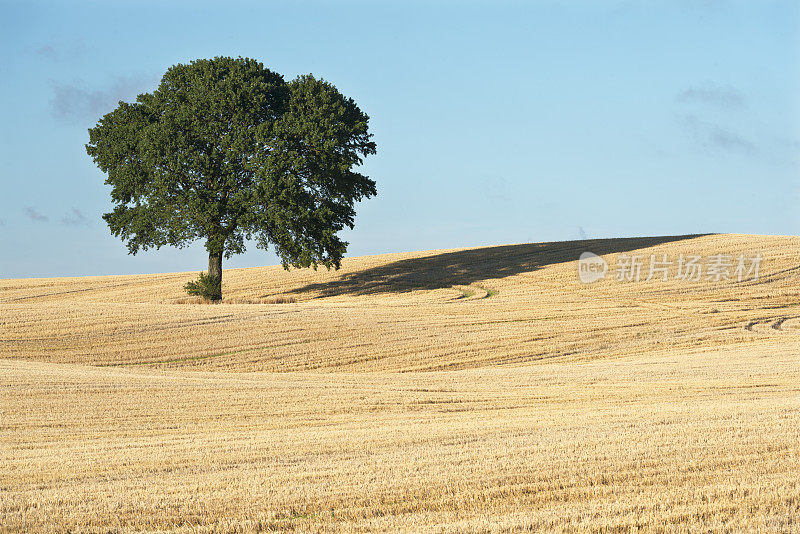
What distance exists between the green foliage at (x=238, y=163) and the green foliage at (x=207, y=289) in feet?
5.70

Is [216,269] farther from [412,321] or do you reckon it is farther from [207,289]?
[412,321]

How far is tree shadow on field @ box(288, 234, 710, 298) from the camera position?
4719 centimetres

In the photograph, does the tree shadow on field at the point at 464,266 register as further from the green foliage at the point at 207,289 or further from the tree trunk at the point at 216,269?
the green foliage at the point at 207,289

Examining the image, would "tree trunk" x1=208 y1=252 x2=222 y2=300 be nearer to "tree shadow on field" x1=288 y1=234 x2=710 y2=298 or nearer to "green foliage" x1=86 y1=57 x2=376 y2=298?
"green foliage" x1=86 y1=57 x2=376 y2=298

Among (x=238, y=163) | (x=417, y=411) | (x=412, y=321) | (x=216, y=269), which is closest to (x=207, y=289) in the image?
(x=216, y=269)

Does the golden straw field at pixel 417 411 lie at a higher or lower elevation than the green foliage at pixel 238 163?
lower

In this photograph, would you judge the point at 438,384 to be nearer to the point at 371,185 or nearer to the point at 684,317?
the point at 684,317

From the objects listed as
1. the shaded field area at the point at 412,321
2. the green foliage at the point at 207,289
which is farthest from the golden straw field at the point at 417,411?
the green foliage at the point at 207,289

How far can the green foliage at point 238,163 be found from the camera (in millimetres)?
41938

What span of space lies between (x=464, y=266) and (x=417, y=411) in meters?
36.7

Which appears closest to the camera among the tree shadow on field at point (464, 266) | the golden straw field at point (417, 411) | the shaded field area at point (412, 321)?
the golden straw field at point (417, 411)

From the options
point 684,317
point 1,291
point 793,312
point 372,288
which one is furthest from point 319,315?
point 1,291

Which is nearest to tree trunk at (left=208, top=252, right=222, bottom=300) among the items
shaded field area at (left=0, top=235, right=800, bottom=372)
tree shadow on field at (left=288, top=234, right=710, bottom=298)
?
shaded field area at (left=0, top=235, right=800, bottom=372)

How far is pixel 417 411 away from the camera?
668 inches
